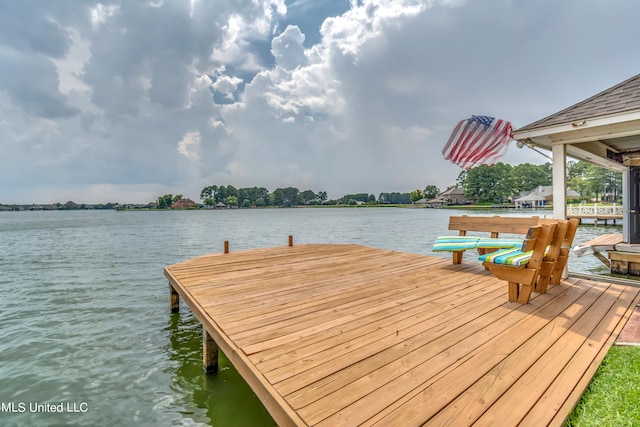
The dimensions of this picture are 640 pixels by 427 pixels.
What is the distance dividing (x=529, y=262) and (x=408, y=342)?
5.69 ft

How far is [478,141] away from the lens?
4.76 meters

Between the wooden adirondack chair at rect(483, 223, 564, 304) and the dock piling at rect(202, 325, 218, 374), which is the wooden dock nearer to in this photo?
the dock piling at rect(202, 325, 218, 374)

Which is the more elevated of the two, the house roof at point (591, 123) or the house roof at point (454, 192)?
the house roof at point (454, 192)

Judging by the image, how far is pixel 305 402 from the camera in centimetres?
157

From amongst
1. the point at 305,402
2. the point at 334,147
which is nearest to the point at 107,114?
the point at 334,147

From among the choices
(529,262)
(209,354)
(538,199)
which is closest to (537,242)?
(529,262)

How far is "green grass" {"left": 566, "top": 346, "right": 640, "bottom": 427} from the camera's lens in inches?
61.4

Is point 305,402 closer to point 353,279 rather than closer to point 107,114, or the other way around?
point 353,279

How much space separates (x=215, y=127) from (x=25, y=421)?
32.3 m

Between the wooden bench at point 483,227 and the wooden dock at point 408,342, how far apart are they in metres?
0.50

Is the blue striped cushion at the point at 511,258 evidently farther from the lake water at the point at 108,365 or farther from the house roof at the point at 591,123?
the lake water at the point at 108,365

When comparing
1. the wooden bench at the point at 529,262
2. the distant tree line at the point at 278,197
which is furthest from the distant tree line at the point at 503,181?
the wooden bench at the point at 529,262

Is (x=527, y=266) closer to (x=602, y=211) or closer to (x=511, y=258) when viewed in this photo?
(x=511, y=258)

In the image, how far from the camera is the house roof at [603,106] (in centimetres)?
406
